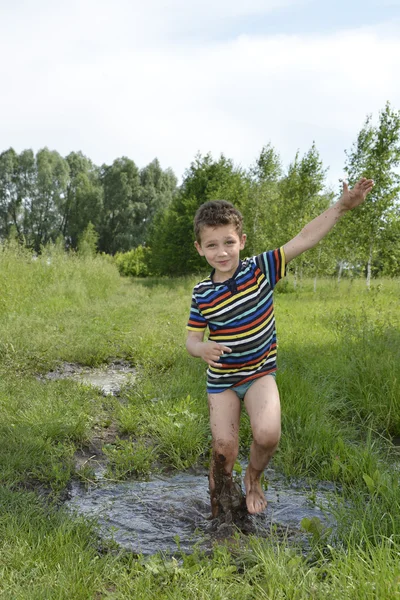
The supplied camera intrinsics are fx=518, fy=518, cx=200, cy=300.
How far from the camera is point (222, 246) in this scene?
3.01 meters

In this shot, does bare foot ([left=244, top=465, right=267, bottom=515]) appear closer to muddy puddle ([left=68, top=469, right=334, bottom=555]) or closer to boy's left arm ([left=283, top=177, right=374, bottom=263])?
muddy puddle ([left=68, top=469, right=334, bottom=555])

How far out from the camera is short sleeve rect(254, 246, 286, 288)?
10.1ft

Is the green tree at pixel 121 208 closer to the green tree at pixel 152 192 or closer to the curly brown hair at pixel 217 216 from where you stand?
the green tree at pixel 152 192

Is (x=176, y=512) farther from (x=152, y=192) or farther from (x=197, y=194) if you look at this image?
(x=152, y=192)

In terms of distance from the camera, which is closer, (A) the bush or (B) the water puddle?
(B) the water puddle

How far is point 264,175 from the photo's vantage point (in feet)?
92.0

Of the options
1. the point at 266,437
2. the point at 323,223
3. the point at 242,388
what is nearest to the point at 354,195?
the point at 323,223

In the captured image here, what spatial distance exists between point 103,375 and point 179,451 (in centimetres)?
281

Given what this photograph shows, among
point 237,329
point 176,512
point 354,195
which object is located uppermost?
point 354,195

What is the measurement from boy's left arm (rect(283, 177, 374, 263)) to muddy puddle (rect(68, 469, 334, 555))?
A: 1442 millimetres

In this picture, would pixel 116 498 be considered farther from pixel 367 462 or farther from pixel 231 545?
pixel 367 462

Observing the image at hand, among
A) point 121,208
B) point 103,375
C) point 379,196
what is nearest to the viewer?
point 103,375

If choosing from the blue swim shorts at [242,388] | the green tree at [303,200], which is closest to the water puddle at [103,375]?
the blue swim shorts at [242,388]

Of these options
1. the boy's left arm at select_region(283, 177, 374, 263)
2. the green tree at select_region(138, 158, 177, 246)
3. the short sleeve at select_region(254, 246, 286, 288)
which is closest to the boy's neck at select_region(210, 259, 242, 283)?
the short sleeve at select_region(254, 246, 286, 288)
